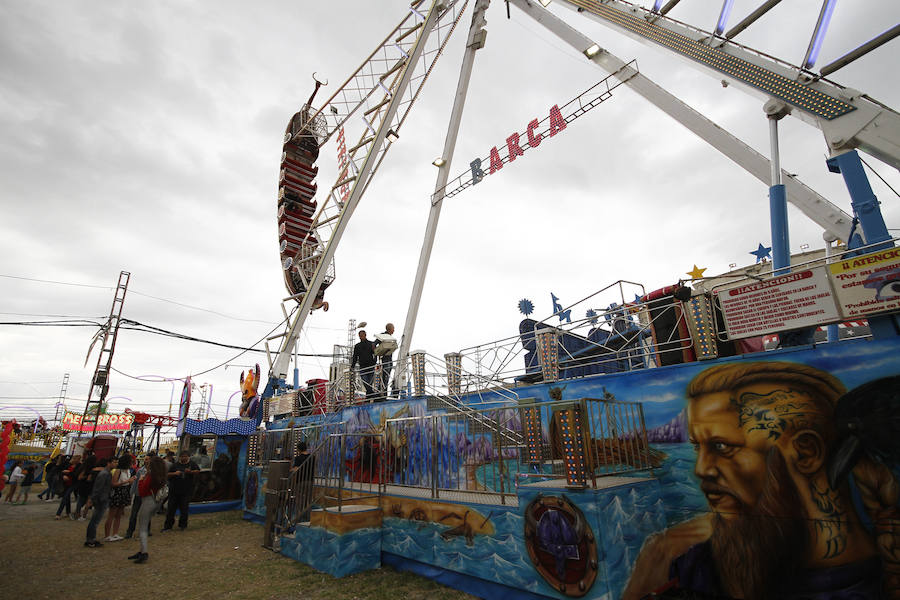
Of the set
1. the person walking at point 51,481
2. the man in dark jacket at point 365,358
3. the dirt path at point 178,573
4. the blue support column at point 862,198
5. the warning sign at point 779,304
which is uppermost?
the blue support column at point 862,198

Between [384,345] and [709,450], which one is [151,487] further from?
[709,450]

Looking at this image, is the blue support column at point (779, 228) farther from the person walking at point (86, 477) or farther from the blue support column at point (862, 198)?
the person walking at point (86, 477)

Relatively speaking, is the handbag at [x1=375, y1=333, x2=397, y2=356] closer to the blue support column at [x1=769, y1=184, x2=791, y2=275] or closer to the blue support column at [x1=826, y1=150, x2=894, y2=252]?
the blue support column at [x1=769, y1=184, x2=791, y2=275]

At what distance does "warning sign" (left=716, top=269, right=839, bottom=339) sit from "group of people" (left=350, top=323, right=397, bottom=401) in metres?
9.75

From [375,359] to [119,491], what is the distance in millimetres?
8033

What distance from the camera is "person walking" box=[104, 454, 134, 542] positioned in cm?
1079

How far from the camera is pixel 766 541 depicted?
233 inches

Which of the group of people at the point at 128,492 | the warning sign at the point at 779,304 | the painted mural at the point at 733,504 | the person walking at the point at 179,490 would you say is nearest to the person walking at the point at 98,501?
the group of people at the point at 128,492

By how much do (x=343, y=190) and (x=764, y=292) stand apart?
864 inches

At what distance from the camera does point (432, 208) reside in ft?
64.4

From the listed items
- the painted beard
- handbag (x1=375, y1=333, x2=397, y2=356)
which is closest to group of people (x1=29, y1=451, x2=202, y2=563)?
handbag (x1=375, y1=333, x2=397, y2=356)

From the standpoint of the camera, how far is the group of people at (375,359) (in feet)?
46.4

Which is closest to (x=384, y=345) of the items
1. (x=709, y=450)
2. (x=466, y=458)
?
(x=466, y=458)

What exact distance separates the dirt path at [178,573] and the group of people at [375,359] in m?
5.37
